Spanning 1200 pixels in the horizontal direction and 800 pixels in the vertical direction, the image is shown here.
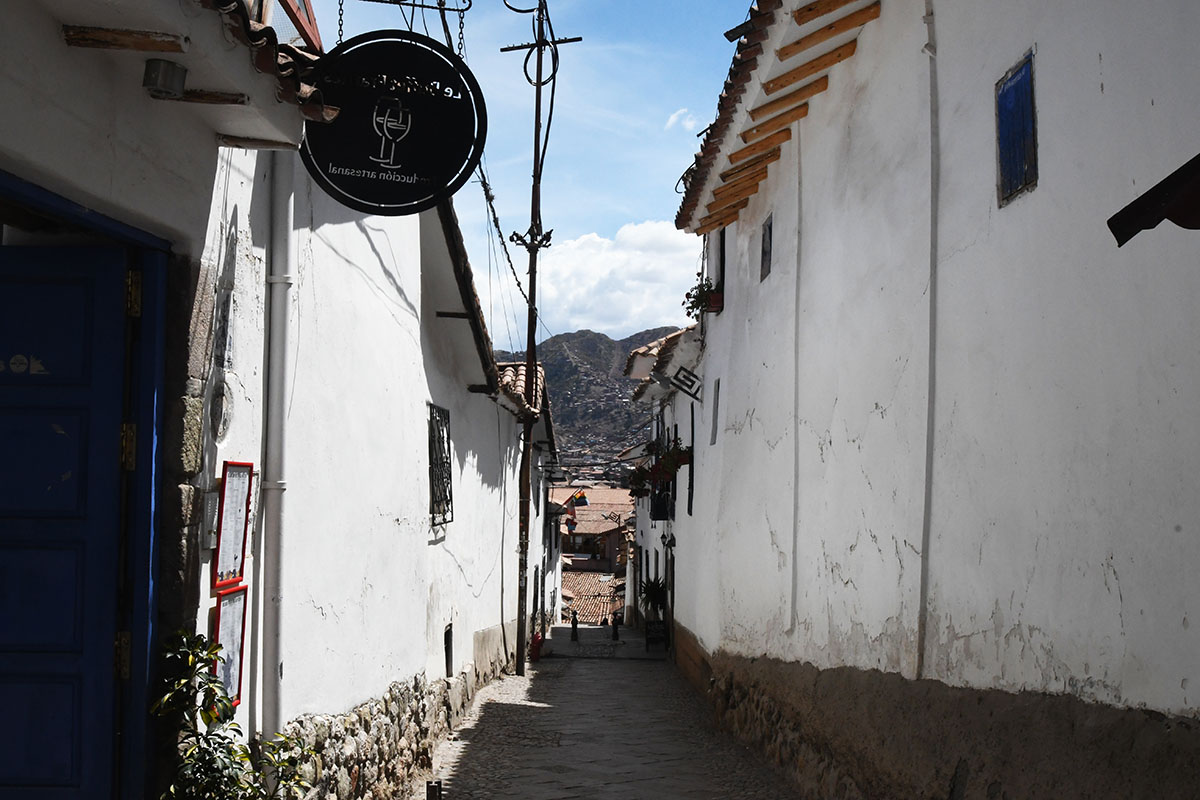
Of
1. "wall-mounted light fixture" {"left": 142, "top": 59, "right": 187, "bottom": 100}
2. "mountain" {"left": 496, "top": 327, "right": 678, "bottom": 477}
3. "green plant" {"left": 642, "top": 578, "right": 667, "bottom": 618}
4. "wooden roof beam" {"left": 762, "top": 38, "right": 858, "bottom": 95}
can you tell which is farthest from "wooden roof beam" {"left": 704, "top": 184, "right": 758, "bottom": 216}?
"mountain" {"left": 496, "top": 327, "right": 678, "bottom": 477}

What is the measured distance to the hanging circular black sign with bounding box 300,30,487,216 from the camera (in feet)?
16.1

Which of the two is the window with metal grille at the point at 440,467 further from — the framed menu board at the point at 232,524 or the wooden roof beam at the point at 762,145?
the framed menu board at the point at 232,524

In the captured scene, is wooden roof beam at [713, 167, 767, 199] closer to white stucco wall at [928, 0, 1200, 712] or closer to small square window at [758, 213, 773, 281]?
small square window at [758, 213, 773, 281]

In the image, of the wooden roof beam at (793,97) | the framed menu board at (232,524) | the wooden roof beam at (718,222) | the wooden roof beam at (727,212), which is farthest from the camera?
the wooden roof beam at (718,222)

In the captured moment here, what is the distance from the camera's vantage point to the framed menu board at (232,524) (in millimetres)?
4555

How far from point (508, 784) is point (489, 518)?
702cm

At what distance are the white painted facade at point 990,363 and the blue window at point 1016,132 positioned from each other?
0.07 meters

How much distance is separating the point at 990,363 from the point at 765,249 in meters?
5.75

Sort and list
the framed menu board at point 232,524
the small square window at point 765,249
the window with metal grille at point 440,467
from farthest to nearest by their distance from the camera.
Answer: the small square window at point 765,249
the window with metal grille at point 440,467
the framed menu board at point 232,524

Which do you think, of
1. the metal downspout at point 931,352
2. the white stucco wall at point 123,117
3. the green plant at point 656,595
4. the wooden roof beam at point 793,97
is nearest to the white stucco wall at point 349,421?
the white stucco wall at point 123,117

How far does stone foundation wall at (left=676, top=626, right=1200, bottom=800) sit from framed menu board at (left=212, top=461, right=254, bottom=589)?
3386 mm

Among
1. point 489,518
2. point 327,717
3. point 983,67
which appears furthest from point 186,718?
point 489,518

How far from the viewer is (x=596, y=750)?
981 centimetres

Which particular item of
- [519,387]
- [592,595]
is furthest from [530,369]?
[592,595]
